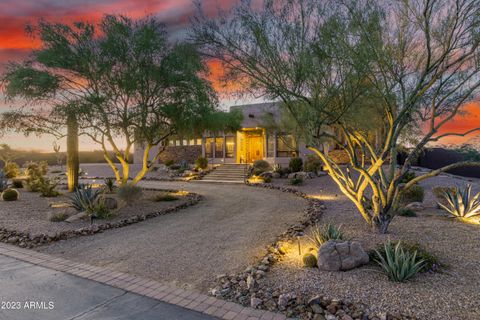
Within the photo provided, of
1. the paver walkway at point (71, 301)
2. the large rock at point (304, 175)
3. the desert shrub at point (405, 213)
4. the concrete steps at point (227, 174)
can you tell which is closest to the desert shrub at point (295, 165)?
the large rock at point (304, 175)

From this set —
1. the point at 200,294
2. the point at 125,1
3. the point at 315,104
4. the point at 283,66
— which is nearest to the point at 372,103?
the point at 315,104

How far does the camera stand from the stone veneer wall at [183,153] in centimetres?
2917

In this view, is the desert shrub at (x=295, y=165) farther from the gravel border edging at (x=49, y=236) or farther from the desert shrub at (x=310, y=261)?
the desert shrub at (x=310, y=261)

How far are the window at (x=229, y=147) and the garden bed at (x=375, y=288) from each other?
69.6 feet

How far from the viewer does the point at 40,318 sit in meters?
3.41

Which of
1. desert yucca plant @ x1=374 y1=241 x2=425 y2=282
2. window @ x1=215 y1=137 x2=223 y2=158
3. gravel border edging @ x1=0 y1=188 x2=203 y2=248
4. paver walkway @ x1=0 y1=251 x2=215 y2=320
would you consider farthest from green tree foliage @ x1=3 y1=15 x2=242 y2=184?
window @ x1=215 y1=137 x2=223 y2=158

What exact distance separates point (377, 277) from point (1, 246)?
7986 millimetres

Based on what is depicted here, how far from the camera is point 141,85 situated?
999 cm

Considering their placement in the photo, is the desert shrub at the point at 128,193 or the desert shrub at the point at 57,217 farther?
the desert shrub at the point at 128,193

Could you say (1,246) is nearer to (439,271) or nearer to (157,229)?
(157,229)

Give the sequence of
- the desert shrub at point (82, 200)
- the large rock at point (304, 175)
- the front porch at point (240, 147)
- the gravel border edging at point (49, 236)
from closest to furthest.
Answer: the gravel border edging at point (49, 236), the desert shrub at point (82, 200), the large rock at point (304, 175), the front porch at point (240, 147)

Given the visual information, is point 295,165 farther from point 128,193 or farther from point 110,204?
point 110,204

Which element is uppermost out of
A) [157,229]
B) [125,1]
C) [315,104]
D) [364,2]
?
[125,1]

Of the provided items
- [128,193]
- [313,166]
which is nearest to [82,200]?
[128,193]
